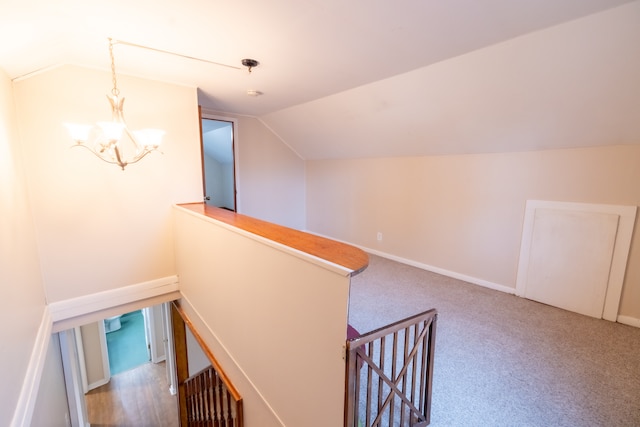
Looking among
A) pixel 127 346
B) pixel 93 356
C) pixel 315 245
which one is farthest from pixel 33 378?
pixel 127 346

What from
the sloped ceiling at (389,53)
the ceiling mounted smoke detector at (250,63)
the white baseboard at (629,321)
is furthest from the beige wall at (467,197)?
the ceiling mounted smoke detector at (250,63)

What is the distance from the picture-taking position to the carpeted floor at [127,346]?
545cm

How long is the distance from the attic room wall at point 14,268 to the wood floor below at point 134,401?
10.3 ft

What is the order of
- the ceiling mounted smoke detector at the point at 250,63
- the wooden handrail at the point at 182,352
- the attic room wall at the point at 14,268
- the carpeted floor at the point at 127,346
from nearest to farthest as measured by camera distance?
the attic room wall at the point at 14,268 < the ceiling mounted smoke detector at the point at 250,63 < the wooden handrail at the point at 182,352 < the carpeted floor at the point at 127,346

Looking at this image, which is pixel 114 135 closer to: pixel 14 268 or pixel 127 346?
pixel 14 268

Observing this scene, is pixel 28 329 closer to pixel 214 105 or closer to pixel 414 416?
pixel 414 416

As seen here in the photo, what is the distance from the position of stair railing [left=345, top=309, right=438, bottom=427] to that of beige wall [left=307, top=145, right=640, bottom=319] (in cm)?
209

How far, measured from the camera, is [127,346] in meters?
5.96

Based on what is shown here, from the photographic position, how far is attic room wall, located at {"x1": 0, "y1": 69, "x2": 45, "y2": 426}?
1381 mm

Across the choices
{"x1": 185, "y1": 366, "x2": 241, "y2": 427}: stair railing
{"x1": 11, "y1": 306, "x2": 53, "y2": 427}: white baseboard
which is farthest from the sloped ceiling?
{"x1": 185, "y1": 366, "x2": 241, "y2": 427}: stair railing

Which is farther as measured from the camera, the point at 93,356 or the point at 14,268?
the point at 93,356

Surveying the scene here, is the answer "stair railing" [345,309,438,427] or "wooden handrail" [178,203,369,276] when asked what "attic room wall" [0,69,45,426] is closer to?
"wooden handrail" [178,203,369,276]

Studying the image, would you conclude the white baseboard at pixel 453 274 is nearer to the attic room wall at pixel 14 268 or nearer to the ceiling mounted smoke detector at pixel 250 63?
the ceiling mounted smoke detector at pixel 250 63

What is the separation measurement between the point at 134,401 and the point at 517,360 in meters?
5.64
